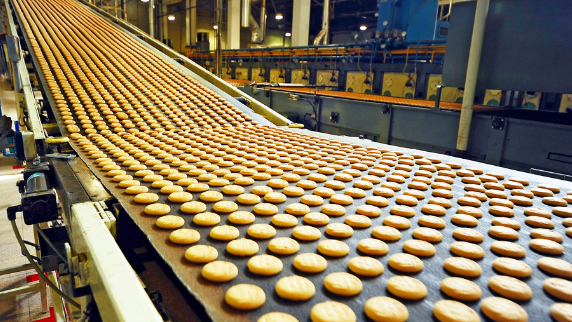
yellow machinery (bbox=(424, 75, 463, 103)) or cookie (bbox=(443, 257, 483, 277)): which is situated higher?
yellow machinery (bbox=(424, 75, 463, 103))

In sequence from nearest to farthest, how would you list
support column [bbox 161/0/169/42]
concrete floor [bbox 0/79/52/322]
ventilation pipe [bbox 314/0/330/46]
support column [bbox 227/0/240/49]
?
concrete floor [bbox 0/79/52/322]
ventilation pipe [bbox 314/0/330/46]
support column [bbox 227/0/240/49]
support column [bbox 161/0/169/42]

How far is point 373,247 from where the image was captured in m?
1.04

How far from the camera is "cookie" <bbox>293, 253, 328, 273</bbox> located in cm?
93

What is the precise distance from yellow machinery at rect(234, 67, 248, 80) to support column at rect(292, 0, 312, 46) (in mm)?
2732

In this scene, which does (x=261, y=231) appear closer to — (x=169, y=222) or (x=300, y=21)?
(x=169, y=222)

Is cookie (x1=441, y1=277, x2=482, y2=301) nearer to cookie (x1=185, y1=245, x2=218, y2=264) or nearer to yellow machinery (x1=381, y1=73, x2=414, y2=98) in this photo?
cookie (x1=185, y1=245, x2=218, y2=264)

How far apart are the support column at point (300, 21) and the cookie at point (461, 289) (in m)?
12.1

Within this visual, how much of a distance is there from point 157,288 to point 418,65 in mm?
5492

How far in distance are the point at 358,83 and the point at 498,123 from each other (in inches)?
138

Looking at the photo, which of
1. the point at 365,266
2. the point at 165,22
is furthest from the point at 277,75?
the point at 165,22

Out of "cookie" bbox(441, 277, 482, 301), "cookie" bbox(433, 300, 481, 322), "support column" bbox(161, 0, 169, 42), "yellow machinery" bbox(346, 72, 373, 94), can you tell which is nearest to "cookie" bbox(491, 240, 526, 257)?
"cookie" bbox(441, 277, 482, 301)

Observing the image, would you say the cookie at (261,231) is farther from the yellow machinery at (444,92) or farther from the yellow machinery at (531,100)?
the yellow machinery at (444,92)

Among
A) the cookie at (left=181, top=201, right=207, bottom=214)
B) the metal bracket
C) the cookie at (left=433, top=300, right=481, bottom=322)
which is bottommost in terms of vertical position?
the cookie at (left=433, top=300, right=481, bottom=322)

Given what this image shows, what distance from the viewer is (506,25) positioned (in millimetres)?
3553
